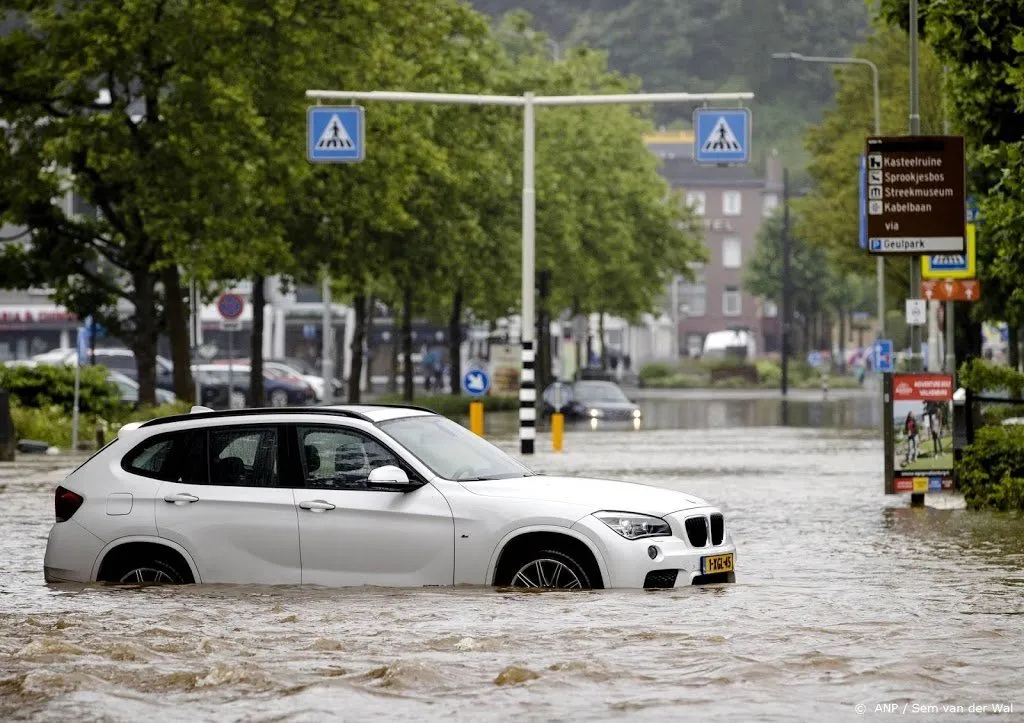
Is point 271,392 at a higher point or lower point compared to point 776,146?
lower

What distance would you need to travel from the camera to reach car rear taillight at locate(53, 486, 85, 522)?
13.9 metres

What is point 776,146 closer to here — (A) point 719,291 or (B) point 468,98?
(A) point 719,291

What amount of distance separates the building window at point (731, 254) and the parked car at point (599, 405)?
323ft

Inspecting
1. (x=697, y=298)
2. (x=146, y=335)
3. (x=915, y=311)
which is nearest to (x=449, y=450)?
(x=915, y=311)

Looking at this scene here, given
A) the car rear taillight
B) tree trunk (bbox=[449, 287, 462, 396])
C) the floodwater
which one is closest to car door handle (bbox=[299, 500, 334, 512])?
the floodwater

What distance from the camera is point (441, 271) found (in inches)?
2111

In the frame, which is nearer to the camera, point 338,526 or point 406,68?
point 338,526

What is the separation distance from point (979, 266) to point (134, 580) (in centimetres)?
3019

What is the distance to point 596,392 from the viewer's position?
60.1m

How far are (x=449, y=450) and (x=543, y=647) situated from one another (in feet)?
10.0

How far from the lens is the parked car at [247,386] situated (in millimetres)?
63325

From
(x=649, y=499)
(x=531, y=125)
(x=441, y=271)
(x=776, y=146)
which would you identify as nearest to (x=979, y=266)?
(x=531, y=125)

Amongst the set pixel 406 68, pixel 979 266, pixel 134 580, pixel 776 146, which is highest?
pixel 776 146

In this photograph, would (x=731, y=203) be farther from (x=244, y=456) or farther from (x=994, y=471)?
(x=244, y=456)
